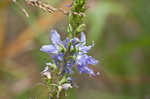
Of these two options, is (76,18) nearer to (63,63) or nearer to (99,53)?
(63,63)

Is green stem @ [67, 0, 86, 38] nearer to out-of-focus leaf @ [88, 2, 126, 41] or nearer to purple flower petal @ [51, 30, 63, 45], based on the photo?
purple flower petal @ [51, 30, 63, 45]

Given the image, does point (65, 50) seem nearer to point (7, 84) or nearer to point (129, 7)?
point (7, 84)

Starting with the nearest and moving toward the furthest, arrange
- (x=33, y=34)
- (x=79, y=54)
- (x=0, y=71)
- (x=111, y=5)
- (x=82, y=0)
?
(x=82, y=0)
(x=79, y=54)
(x=0, y=71)
(x=33, y=34)
(x=111, y=5)

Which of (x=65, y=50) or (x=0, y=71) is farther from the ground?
→ (x=0, y=71)

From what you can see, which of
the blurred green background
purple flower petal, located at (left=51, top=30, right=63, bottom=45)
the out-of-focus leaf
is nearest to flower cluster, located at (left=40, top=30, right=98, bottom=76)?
purple flower petal, located at (left=51, top=30, right=63, bottom=45)

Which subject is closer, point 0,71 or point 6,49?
point 0,71

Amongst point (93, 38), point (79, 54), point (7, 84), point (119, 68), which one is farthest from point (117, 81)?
point (79, 54)

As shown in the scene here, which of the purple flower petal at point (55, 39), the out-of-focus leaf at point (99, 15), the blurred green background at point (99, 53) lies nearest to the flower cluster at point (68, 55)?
the purple flower petal at point (55, 39)

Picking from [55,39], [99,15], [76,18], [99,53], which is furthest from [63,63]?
[99,53]
